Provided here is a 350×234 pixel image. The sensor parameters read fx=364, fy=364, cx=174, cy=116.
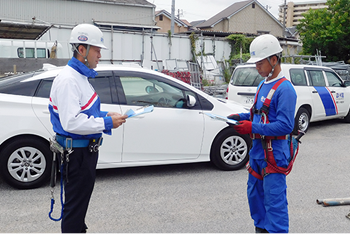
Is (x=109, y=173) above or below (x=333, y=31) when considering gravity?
below

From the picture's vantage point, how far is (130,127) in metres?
5.16

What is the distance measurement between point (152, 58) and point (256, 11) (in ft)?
90.3

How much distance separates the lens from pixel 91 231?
12.4ft

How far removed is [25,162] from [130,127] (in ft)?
4.82

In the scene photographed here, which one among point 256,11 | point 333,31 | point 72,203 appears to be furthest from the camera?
point 256,11

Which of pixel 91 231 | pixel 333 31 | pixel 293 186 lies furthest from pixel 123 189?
pixel 333 31

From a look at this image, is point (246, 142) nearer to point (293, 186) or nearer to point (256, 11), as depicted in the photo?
point (293, 186)

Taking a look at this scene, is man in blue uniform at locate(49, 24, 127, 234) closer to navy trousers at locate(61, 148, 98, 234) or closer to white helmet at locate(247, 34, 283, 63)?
navy trousers at locate(61, 148, 98, 234)

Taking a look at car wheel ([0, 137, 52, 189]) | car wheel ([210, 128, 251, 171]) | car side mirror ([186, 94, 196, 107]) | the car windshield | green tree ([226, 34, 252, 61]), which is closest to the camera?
car wheel ([0, 137, 52, 189])

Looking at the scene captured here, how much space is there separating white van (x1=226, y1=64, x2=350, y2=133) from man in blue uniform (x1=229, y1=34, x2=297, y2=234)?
5506 millimetres

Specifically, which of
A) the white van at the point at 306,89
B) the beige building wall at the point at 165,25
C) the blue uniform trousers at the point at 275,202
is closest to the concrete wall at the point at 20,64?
the white van at the point at 306,89

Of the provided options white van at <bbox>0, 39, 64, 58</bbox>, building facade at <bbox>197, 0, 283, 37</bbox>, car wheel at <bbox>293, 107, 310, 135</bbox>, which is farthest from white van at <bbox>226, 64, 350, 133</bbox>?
building facade at <bbox>197, 0, 283, 37</bbox>

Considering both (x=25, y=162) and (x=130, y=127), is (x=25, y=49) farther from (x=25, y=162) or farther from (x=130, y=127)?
(x=130, y=127)

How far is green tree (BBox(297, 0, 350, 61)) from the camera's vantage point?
20.6 m
